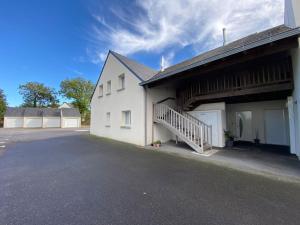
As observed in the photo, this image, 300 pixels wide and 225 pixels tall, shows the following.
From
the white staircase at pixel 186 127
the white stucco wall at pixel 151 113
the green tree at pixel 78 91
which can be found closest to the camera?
the white staircase at pixel 186 127

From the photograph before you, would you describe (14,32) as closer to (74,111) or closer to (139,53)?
(139,53)

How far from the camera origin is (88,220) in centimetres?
210

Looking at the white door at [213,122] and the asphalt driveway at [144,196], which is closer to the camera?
the asphalt driveway at [144,196]

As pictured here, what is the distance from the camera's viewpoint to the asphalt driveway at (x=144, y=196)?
215 cm

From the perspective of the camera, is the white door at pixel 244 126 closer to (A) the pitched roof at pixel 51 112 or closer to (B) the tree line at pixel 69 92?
(A) the pitched roof at pixel 51 112

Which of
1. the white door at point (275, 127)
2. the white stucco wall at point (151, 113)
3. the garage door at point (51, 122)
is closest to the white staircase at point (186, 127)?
the white stucco wall at point (151, 113)

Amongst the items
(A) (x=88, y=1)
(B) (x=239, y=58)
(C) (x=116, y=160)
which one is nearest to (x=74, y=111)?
(A) (x=88, y=1)

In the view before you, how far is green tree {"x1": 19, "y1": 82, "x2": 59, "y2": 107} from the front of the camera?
138 ft

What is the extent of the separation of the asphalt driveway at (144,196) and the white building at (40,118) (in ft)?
110

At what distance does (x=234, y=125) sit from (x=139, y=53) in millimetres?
10912

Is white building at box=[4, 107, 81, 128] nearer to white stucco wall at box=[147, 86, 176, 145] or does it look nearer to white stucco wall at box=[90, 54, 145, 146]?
white stucco wall at box=[90, 54, 145, 146]

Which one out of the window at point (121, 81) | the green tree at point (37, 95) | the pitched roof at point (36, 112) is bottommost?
the pitched roof at point (36, 112)

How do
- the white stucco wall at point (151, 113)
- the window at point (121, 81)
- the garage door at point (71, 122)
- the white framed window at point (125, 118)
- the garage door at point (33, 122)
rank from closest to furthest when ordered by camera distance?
the white stucco wall at point (151, 113), the white framed window at point (125, 118), the window at point (121, 81), the garage door at point (33, 122), the garage door at point (71, 122)

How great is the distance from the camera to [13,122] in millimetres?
31781
